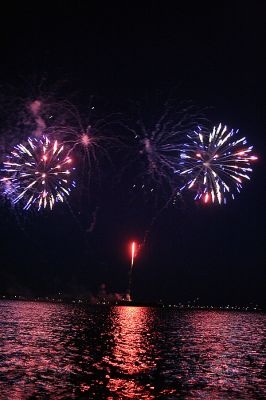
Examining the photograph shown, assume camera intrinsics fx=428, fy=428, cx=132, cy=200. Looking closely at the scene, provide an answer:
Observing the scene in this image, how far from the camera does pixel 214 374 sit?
32281 millimetres

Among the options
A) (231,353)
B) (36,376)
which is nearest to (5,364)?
(36,376)

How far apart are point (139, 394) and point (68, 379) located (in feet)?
18.7

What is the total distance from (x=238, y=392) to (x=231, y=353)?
22643mm

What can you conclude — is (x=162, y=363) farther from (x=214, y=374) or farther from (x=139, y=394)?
(x=139, y=394)

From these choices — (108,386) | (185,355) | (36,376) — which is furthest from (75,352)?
(108,386)

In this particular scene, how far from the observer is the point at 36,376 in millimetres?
28156

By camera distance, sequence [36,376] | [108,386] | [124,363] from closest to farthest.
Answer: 1. [108,386]
2. [36,376]
3. [124,363]

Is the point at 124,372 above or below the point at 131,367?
below

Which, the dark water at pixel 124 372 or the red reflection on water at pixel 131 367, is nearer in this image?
the dark water at pixel 124 372

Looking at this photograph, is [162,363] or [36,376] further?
[162,363]

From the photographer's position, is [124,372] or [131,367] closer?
[124,372]

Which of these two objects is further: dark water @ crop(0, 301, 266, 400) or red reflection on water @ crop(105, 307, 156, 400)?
red reflection on water @ crop(105, 307, 156, 400)

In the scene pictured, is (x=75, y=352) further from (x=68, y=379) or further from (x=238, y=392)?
(x=238, y=392)

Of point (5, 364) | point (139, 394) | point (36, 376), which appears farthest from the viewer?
point (5, 364)
